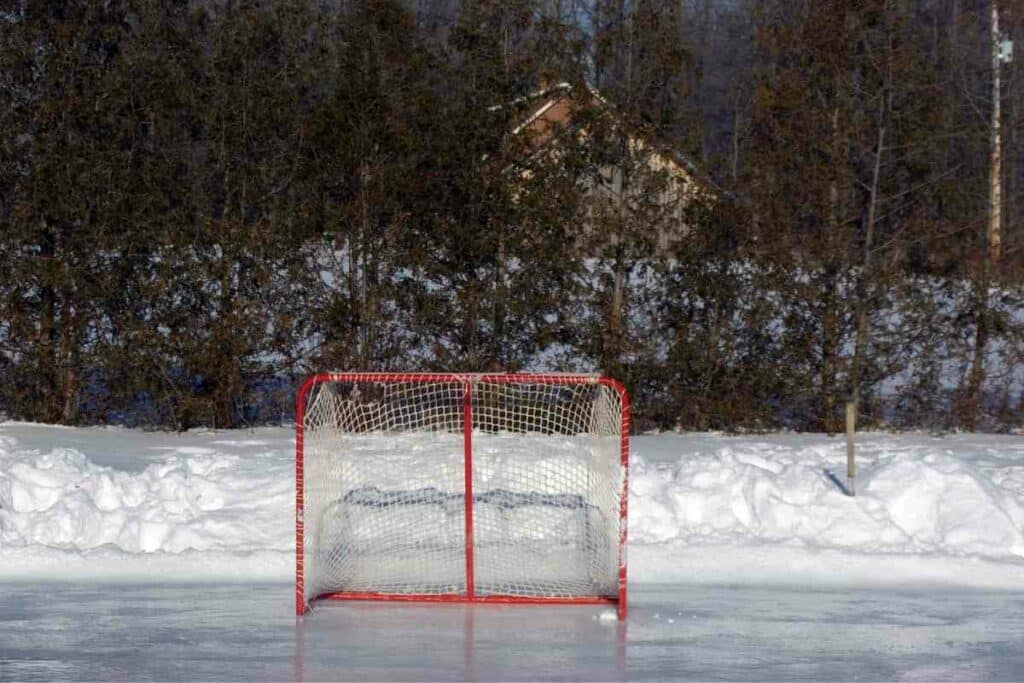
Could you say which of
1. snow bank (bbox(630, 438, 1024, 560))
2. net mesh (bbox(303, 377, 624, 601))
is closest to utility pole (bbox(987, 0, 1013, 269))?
snow bank (bbox(630, 438, 1024, 560))

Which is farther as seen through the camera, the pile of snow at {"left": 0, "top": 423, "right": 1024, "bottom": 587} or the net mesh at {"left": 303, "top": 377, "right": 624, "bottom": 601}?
the pile of snow at {"left": 0, "top": 423, "right": 1024, "bottom": 587}

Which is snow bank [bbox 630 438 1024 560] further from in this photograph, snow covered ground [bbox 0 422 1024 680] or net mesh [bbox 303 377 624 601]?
net mesh [bbox 303 377 624 601]

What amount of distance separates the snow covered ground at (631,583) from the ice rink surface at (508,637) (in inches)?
0.8

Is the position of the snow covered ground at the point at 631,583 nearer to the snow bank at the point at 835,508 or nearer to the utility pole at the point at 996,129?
the snow bank at the point at 835,508

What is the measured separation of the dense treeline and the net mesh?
352 cm

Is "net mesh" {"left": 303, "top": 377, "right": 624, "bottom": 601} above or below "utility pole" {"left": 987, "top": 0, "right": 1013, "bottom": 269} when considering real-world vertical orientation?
below

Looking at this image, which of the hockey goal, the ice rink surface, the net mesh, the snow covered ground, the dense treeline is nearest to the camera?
the ice rink surface

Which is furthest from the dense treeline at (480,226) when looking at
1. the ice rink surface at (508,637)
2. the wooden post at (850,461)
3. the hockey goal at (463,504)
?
the ice rink surface at (508,637)

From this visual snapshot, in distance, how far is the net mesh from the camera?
29.3 feet

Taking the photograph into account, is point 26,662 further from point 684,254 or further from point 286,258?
point 684,254

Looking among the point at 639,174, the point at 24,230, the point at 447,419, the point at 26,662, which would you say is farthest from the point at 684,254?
the point at 26,662

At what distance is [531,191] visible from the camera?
47.8ft

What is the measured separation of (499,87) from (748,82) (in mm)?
4321

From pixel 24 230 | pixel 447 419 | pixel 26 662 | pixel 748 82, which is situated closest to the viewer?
pixel 26 662
